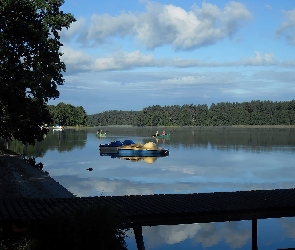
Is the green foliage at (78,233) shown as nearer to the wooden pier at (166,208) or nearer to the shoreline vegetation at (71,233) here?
the shoreline vegetation at (71,233)

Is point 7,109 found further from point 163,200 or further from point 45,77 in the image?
point 163,200

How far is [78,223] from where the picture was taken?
28.8 feet

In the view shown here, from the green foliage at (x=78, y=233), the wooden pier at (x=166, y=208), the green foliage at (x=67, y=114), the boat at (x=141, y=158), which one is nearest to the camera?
the green foliage at (x=78, y=233)

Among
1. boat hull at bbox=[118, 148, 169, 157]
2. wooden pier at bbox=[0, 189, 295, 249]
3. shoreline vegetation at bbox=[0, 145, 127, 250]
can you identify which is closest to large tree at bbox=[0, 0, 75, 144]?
wooden pier at bbox=[0, 189, 295, 249]

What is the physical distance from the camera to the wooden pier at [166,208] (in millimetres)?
11617

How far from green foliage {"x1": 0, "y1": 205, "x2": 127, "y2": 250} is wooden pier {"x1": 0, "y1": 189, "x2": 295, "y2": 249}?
5.21 ft

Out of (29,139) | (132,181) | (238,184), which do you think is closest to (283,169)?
(238,184)

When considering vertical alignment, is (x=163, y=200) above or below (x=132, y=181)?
above

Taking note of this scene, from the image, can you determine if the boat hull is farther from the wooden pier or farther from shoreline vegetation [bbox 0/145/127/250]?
shoreline vegetation [bbox 0/145/127/250]

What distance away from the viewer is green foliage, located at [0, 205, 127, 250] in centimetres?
855

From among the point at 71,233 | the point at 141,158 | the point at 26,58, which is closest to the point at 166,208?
the point at 71,233

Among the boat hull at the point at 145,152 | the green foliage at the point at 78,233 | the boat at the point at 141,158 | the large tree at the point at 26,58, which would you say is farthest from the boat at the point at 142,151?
the green foliage at the point at 78,233

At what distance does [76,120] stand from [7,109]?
17125cm

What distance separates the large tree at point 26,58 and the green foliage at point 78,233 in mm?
17416
